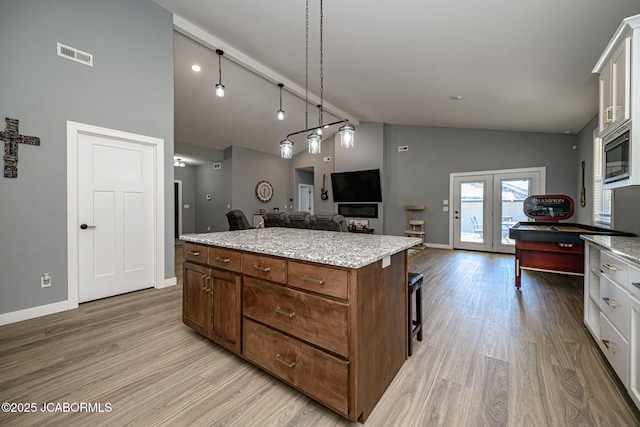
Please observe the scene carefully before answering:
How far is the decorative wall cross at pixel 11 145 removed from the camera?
2.46 m

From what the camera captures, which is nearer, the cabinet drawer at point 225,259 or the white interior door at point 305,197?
the cabinet drawer at point 225,259

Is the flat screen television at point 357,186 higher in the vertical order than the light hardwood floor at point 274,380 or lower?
higher

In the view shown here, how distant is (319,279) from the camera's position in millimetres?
1365

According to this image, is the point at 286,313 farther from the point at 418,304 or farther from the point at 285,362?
the point at 418,304

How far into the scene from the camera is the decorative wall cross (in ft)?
8.05

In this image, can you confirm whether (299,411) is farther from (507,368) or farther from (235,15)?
(235,15)

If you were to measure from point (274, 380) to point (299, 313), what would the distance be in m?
0.63

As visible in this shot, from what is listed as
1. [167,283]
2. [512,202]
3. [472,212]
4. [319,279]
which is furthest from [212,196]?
[512,202]

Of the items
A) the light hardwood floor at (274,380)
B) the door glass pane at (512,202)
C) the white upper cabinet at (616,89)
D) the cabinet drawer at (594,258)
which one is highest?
the white upper cabinet at (616,89)

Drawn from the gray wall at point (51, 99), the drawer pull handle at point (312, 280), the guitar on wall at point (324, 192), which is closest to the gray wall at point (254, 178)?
the guitar on wall at point (324, 192)

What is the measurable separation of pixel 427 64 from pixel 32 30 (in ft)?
14.3

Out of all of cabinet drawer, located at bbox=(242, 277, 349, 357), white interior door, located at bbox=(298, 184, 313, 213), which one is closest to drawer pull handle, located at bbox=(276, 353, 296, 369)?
cabinet drawer, located at bbox=(242, 277, 349, 357)

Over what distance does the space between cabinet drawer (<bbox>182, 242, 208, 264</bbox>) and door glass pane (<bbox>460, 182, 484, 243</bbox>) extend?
6.51 metres

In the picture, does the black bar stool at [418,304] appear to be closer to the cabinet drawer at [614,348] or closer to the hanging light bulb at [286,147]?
the cabinet drawer at [614,348]
